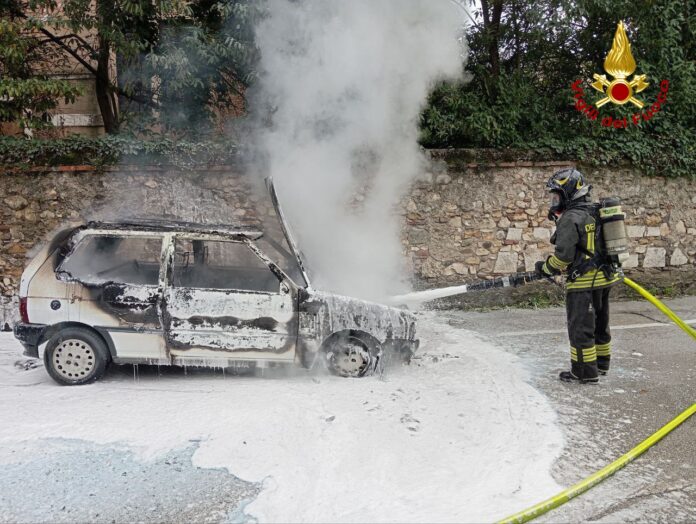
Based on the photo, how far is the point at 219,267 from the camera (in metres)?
5.45

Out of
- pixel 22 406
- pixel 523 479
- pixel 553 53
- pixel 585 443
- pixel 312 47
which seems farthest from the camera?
pixel 553 53

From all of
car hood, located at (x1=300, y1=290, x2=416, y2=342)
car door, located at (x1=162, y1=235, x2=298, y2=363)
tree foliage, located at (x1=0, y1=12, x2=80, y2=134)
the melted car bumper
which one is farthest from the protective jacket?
tree foliage, located at (x1=0, y1=12, x2=80, y2=134)

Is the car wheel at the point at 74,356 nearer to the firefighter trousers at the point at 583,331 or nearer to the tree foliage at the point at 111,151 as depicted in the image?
the tree foliage at the point at 111,151

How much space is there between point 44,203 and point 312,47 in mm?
4032

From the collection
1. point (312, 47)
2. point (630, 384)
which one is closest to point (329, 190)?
point (312, 47)

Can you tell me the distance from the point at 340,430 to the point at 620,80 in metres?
7.91

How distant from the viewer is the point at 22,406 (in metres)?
4.37

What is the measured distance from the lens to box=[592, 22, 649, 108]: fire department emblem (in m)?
8.97

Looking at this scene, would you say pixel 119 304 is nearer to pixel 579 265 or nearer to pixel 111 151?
pixel 111 151

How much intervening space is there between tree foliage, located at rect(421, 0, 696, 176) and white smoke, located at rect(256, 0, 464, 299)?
0.94 m

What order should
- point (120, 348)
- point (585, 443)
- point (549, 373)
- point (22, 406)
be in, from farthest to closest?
1. point (549, 373)
2. point (120, 348)
3. point (22, 406)
4. point (585, 443)

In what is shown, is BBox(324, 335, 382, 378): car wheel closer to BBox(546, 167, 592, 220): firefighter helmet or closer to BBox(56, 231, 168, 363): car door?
BBox(56, 231, 168, 363): car door

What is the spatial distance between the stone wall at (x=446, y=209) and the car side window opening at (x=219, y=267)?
8.47 feet

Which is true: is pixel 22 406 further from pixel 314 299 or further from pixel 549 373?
pixel 549 373
